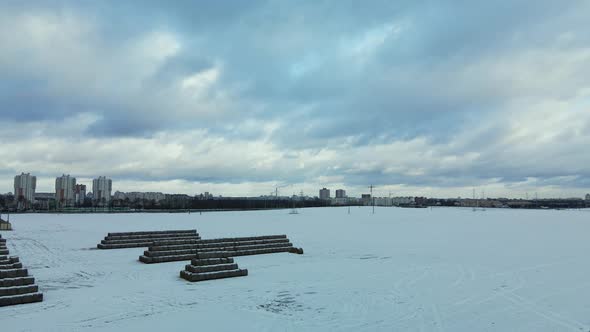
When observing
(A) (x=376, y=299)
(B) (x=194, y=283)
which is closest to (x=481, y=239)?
(A) (x=376, y=299)

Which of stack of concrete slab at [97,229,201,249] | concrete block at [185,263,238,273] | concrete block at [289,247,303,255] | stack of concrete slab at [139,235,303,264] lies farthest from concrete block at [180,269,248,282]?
stack of concrete slab at [97,229,201,249]

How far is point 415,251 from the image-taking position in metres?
20.4

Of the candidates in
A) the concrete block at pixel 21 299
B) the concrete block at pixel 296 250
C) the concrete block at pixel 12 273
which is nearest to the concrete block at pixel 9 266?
the concrete block at pixel 12 273

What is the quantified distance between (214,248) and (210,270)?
539 cm

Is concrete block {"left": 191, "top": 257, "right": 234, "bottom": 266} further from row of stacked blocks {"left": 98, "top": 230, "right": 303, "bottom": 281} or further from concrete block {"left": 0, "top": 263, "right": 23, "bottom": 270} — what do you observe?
concrete block {"left": 0, "top": 263, "right": 23, "bottom": 270}

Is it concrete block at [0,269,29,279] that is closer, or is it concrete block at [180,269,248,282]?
concrete block at [0,269,29,279]

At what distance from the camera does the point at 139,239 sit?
72.2 feet

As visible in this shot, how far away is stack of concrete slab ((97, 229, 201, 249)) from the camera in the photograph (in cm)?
2093

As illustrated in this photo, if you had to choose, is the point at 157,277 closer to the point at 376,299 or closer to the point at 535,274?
the point at 376,299

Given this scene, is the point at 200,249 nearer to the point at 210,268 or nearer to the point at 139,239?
the point at 210,268

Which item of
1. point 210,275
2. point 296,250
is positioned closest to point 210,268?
point 210,275

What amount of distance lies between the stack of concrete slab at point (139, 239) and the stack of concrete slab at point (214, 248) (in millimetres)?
2080

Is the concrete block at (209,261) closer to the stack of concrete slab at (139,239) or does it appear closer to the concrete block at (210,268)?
the concrete block at (210,268)

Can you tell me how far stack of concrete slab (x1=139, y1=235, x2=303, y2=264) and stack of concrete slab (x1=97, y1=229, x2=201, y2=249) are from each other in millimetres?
2080
